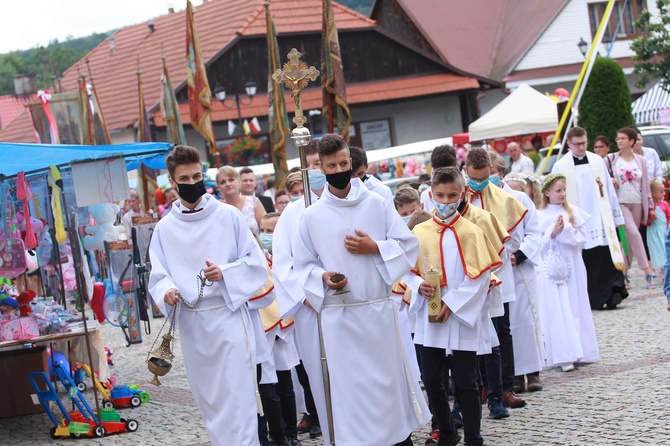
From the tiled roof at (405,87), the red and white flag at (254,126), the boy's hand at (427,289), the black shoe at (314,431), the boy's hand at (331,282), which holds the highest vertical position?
the tiled roof at (405,87)

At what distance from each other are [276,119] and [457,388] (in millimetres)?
9930

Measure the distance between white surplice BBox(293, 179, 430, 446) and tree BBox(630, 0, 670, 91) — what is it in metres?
33.8

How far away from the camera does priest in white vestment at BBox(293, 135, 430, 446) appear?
6.97 metres

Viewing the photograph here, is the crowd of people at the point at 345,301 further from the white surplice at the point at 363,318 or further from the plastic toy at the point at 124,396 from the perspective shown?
the plastic toy at the point at 124,396

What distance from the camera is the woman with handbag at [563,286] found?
401 inches

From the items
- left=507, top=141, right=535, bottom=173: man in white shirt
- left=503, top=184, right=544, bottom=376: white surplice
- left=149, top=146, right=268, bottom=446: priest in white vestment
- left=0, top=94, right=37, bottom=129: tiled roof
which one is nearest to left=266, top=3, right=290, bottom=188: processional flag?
left=507, top=141, right=535, bottom=173: man in white shirt

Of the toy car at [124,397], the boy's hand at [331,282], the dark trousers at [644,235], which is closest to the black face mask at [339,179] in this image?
the boy's hand at [331,282]

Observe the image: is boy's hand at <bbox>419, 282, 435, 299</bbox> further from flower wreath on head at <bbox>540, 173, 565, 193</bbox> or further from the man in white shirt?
the man in white shirt

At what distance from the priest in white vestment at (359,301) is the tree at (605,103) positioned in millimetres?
15298

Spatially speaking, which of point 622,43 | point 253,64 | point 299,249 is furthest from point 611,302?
point 622,43

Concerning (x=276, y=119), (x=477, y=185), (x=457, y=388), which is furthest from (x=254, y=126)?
(x=457, y=388)

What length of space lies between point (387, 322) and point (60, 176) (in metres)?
4.83

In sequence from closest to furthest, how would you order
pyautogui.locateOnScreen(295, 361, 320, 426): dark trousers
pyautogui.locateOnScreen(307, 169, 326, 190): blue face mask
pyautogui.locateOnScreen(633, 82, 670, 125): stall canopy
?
pyautogui.locateOnScreen(307, 169, 326, 190): blue face mask
pyautogui.locateOnScreen(295, 361, 320, 426): dark trousers
pyautogui.locateOnScreen(633, 82, 670, 125): stall canopy

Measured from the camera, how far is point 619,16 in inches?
1772
